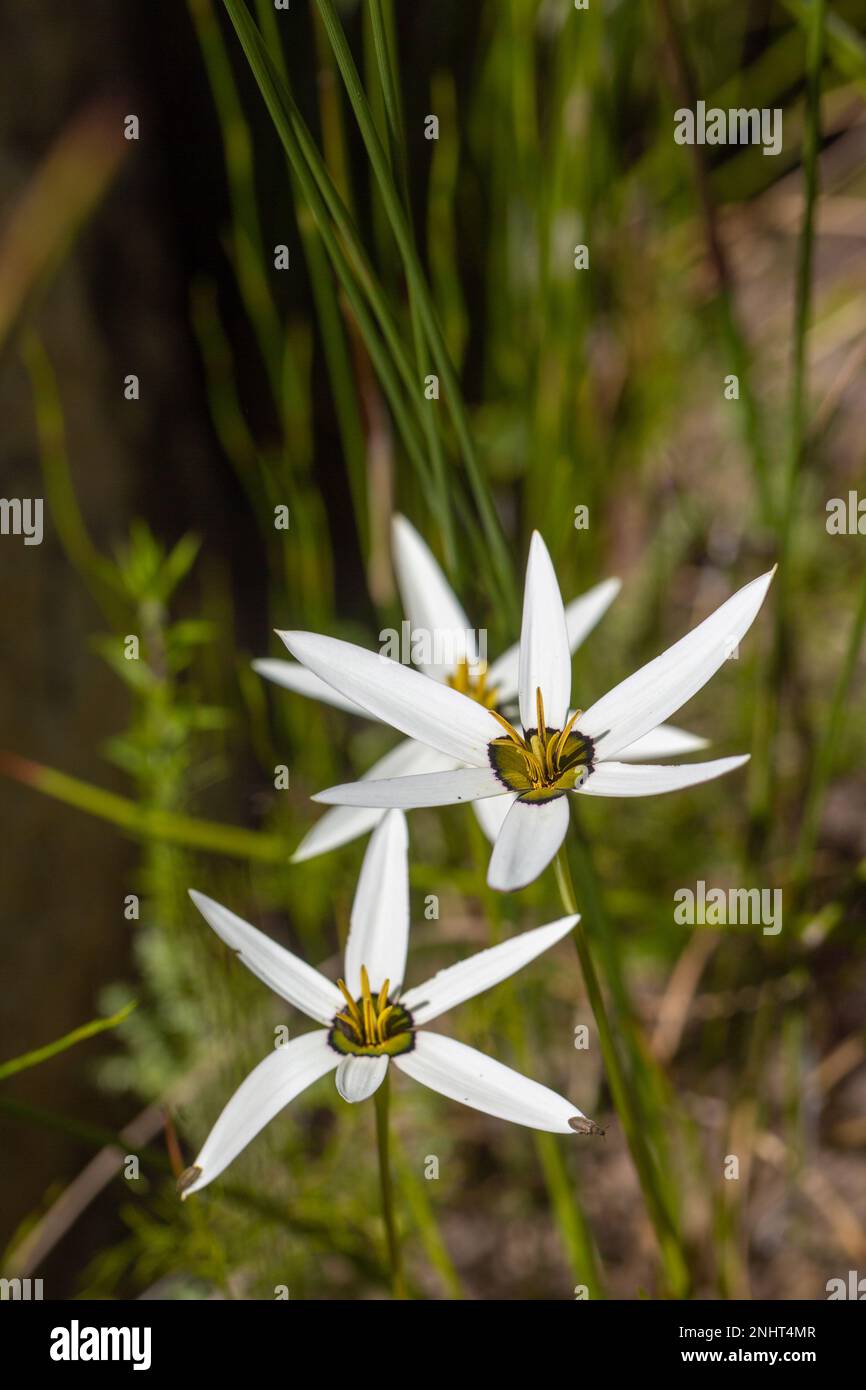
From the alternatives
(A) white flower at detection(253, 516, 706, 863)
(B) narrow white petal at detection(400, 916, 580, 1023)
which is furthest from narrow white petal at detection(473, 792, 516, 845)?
(B) narrow white petal at detection(400, 916, 580, 1023)

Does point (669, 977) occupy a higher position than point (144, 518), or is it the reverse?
point (144, 518)

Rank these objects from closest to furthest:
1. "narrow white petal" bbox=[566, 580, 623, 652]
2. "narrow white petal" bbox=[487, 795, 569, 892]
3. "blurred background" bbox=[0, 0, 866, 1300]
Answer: "narrow white petal" bbox=[487, 795, 569, 892] < "narrow white petal" bbox=[566, 580, 623, 652] < "blurred background" bbox=[0, 0, 866, 1300]

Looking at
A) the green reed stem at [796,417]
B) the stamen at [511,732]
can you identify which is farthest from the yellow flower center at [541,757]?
the green reed stem at [796,417]

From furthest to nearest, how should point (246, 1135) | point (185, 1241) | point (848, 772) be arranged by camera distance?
point (848, 772), point (185, 1241), point (246, 1135)

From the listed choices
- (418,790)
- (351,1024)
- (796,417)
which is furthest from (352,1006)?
(796,417)

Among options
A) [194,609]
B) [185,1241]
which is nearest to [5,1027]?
[185,1241]

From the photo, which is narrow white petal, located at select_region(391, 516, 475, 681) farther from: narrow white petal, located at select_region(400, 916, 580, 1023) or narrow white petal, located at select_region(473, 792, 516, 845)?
narrow white petal, located at select_region(400, 916, 580, 1023)
